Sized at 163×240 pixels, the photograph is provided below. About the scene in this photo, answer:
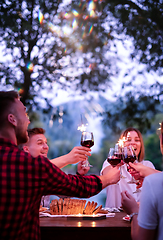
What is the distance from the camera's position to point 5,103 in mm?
1106

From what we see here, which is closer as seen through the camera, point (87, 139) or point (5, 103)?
point (5, 103)

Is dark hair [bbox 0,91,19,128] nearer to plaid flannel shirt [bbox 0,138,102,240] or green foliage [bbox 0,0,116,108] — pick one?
plaid flannel shirt [bbox 0,138,102,240]

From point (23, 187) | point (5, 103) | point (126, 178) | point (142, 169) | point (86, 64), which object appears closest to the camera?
point (23, 187)

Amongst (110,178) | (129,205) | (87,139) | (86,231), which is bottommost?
(86,231)

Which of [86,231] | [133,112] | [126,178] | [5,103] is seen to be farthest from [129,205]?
[133,112]

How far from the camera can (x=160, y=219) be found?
33.9 inches

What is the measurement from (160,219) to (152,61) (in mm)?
4133

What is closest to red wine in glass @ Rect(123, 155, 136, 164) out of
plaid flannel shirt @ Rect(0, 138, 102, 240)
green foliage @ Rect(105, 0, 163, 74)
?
plaid flannel shirt @ Rect(0, 138, 102, 240)

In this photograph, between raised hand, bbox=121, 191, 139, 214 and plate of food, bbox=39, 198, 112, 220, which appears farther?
plate of food, bbox=39, 198, 112, 220

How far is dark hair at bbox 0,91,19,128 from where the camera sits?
1069mm

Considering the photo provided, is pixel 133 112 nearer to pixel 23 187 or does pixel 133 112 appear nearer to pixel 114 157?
pixel 114 157

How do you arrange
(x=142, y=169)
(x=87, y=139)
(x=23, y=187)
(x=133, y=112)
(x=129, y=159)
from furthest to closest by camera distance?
(x=133, y=112)
(x=87, y=139)
(x=129, y=159)
(x=142, y=169)
(x=23, y=187)

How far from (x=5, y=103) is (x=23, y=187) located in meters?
0.45

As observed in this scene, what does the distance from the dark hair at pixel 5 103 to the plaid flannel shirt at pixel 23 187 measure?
0.38 feet
